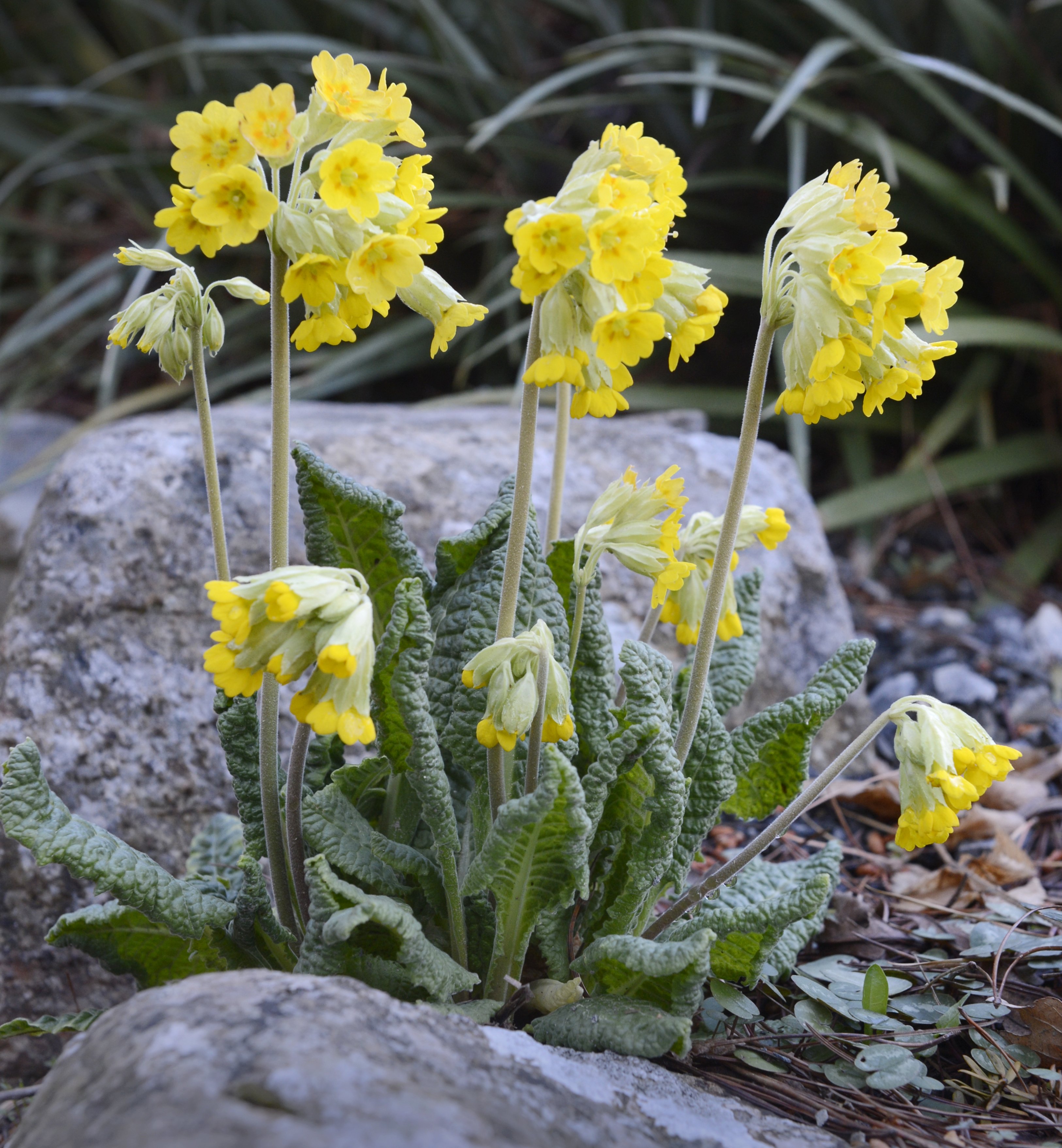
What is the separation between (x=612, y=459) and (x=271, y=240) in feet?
6.17

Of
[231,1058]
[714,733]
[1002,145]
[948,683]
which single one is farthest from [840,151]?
[231,1058]

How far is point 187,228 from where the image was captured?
130 centimetres

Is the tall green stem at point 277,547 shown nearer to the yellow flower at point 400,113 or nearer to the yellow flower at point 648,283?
the yellow flower at point 400,113

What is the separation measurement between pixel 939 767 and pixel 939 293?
607mm

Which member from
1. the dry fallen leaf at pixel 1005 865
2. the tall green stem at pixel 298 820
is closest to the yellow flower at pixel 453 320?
the tall green stem at pixel 298 820

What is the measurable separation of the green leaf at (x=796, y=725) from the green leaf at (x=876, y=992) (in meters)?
0.30

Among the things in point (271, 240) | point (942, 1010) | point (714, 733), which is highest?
point (271, 240)

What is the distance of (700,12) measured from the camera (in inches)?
179

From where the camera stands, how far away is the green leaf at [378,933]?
4.45 feet

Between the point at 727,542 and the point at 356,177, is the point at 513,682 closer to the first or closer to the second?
the point at 727,542

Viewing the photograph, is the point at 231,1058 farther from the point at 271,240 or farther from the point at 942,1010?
the point at 942,1010

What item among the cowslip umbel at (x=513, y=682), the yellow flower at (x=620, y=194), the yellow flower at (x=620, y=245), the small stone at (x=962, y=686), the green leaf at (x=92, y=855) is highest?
the yellow flower at (x=620, y=194)

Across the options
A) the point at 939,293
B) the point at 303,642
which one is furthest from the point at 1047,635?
the point at 303,642

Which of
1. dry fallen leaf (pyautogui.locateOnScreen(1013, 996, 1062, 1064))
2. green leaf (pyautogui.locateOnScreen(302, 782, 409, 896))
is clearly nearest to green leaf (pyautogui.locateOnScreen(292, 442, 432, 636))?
green leaf (pyautogui.locateOnScreen(302, 782, 409, 896))
